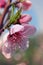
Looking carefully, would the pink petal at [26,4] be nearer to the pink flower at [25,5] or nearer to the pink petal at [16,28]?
the pink flower at [25,5]

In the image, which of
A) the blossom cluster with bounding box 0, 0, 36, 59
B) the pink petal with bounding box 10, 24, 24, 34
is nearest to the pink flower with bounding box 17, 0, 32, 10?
the blossom cluster with bounding box 0, 0, 36, 59

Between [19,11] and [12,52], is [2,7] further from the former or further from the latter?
[12,52]

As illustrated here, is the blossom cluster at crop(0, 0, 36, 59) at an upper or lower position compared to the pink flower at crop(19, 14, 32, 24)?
lower

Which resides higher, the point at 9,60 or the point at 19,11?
the point at 19,11

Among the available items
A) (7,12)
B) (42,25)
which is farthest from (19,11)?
(42,25)

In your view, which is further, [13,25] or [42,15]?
[42,15]

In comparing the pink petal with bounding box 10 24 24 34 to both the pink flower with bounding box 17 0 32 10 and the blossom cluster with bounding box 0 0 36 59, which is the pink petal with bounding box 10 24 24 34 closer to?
the blossom cluster with bounding box 0 0 36 59

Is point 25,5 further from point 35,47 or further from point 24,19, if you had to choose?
point 35,47

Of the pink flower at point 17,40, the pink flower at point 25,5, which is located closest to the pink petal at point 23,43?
the pink flower at point 17,40
